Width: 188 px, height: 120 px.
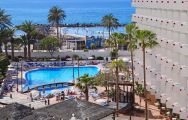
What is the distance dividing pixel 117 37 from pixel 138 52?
6408 mm

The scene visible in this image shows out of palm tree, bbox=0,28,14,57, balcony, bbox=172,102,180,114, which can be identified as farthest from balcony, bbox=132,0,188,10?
palm tree, bbox=0,28,14,57

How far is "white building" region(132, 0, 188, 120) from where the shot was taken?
37.5 metres

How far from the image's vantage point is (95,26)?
134 metres

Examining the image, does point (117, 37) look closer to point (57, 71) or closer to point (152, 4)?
point (152, 4)

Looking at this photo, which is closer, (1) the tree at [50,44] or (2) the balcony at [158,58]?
(2) the balcony at [158,58]

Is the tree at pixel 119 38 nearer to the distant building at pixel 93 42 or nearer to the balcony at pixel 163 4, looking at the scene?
the balcony at pixel 163 4

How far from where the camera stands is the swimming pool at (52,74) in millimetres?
63662

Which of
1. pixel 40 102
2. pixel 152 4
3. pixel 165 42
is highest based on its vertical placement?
pixel 152 4

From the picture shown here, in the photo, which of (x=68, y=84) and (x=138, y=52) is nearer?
(x=138, y=52)

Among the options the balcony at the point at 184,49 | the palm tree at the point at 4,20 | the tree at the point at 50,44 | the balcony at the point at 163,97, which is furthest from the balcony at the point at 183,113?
the palm tree at the point at 4,20

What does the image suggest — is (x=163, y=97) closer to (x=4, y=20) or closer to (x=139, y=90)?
(x=139, y=90)

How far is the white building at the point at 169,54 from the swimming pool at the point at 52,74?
18.9m

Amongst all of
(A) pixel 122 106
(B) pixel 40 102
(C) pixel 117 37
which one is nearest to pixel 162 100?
(A) pixel 122 106

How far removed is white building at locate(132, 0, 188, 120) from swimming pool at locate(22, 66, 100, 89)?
1885 cm
